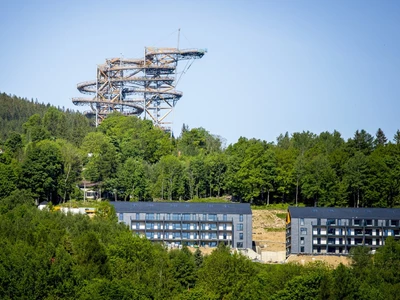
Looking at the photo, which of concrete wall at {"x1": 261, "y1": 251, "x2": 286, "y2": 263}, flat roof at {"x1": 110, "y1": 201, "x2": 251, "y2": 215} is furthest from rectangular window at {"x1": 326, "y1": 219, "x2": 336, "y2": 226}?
flat roof at {"x1": 110, "y1": 201, "x2": 251, "y2": 215}

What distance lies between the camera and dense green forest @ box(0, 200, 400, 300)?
7025 centimetres

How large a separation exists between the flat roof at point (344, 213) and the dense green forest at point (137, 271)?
895 centimetres

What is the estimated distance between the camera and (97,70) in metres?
132

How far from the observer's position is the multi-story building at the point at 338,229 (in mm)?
94375

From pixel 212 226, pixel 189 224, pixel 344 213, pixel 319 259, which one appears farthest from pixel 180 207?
pixel 344 213

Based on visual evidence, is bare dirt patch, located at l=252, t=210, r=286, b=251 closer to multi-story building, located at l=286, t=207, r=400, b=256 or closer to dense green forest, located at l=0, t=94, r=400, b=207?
multi-story building, located at l=286, t=207, r=400, b=256

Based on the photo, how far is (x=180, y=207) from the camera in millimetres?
96812

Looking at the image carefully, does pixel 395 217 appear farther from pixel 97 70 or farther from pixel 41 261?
pixel 97 70

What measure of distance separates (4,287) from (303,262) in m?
30.4

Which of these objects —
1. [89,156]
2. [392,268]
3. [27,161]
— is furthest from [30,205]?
[392,268]

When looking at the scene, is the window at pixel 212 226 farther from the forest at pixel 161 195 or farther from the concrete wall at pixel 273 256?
the forest at pixel 161 195

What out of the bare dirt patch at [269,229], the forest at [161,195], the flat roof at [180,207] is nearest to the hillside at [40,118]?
the forest at [161,195]

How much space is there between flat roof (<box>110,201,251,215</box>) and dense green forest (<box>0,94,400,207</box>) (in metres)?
7.95

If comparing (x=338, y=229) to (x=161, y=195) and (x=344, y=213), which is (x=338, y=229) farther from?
(x=161, y=195)
